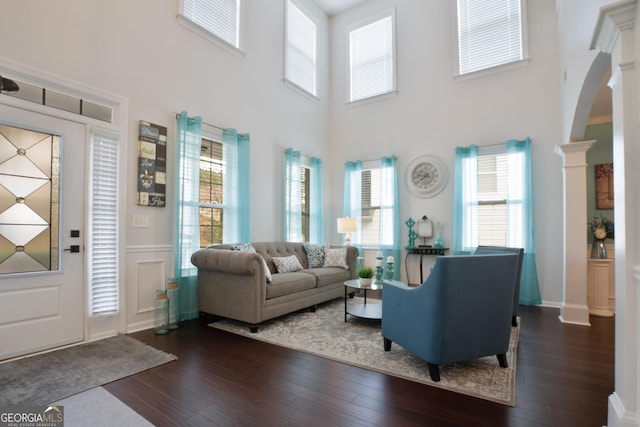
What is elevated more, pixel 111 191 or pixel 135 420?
pixel 111 191

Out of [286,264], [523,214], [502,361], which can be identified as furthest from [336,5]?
[502,361]

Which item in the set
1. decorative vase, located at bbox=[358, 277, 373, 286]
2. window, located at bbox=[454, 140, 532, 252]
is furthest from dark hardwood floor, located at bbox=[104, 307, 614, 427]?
window, located at bbox=[454, 140, 532, 252]

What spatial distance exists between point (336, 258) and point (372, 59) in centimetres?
398

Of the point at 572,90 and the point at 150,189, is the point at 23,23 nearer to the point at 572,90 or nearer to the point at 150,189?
the point at 150,189

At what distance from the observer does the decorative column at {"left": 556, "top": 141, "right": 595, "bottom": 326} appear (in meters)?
3.81

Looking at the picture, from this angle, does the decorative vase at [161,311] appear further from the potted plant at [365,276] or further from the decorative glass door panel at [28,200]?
the potted plant at [365,276]

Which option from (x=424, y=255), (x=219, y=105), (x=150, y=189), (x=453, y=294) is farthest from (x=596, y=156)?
(x=150, y=189)

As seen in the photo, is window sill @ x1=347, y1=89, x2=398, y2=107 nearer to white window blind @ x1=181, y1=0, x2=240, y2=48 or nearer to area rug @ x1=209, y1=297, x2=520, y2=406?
white window blind @ x1=181, y1=0, x2=240, y2=48

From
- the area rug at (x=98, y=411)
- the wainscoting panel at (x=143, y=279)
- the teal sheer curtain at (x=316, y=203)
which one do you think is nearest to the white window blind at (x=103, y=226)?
the wainscoting panel at (x=143, y=279)

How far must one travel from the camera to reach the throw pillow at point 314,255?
4884mm

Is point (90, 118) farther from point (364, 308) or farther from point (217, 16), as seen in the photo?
point (364, 308)

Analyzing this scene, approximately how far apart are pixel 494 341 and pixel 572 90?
2862 mm

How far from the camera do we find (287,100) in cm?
559

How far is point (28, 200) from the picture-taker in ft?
9.00
